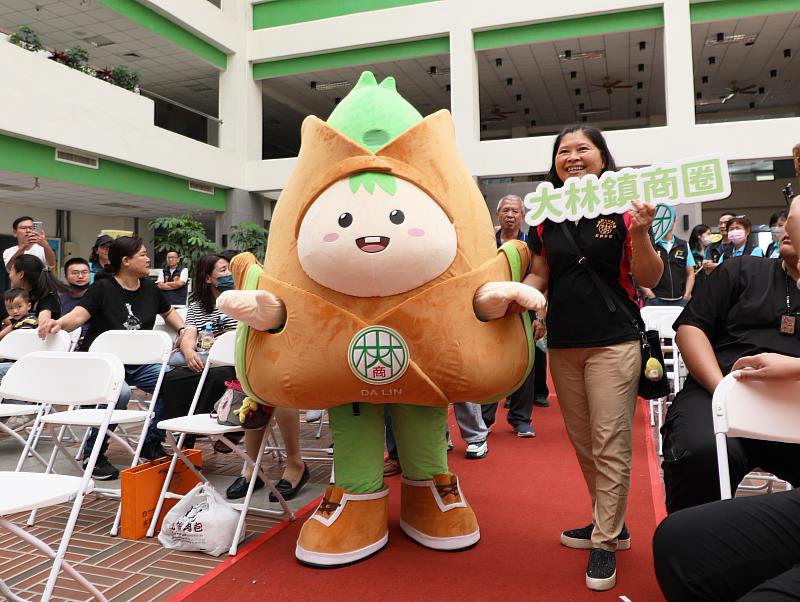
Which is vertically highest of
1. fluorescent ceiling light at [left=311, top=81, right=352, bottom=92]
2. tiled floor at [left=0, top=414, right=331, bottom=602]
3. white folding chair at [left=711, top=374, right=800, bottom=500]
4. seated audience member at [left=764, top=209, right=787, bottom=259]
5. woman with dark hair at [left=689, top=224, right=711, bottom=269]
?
fluorescent ceiling light at [left=311, top=81, right=352, bottom=92]

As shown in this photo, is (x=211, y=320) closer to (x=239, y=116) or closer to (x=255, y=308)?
(x=255, y=308)

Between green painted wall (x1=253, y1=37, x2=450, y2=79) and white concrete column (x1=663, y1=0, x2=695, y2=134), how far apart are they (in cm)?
405

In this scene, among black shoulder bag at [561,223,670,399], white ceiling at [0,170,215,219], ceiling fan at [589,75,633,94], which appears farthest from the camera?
ceiling fan at [589,75,633,94]

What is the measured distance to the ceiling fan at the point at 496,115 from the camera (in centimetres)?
1759

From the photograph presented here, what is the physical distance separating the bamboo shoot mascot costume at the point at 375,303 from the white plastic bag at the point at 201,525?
372mm

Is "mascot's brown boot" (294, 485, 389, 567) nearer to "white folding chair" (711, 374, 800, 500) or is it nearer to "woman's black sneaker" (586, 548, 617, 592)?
"woman's black sneaker" (586, 548, 617, 592)

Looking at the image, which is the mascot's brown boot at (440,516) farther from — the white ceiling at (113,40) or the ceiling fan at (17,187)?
the white ceiling at (113,40)

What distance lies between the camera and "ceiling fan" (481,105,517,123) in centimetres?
1759

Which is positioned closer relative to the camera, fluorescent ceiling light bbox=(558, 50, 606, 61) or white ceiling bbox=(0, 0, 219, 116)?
white ceiling bbox=(0, 0, 219, 116)

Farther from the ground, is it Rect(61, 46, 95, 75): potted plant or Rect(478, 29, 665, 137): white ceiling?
Rect(478, 29, 665, 137): white ceiling

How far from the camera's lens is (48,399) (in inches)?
108

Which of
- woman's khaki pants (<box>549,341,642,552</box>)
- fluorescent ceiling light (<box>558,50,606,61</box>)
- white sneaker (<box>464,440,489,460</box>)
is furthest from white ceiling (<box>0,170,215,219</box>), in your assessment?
woman's khaki pants (<box>549,341,642,552</box>)

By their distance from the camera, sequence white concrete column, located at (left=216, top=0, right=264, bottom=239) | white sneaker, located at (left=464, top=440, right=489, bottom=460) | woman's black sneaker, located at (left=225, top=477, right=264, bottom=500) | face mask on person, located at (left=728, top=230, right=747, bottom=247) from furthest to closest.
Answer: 1. white concrete column, located at (left=216, top=0, right=264, bottom=239)
2. face mask on person, located at (left=728, top=230, right=747, bottom=247)
3. white sneaker, located at (left=464, top=440, right=489, bottom=460)
4. woman's black sneaker, located at (left=225, top=477, right=264, bottom=500)

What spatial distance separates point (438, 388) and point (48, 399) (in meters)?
1.73
